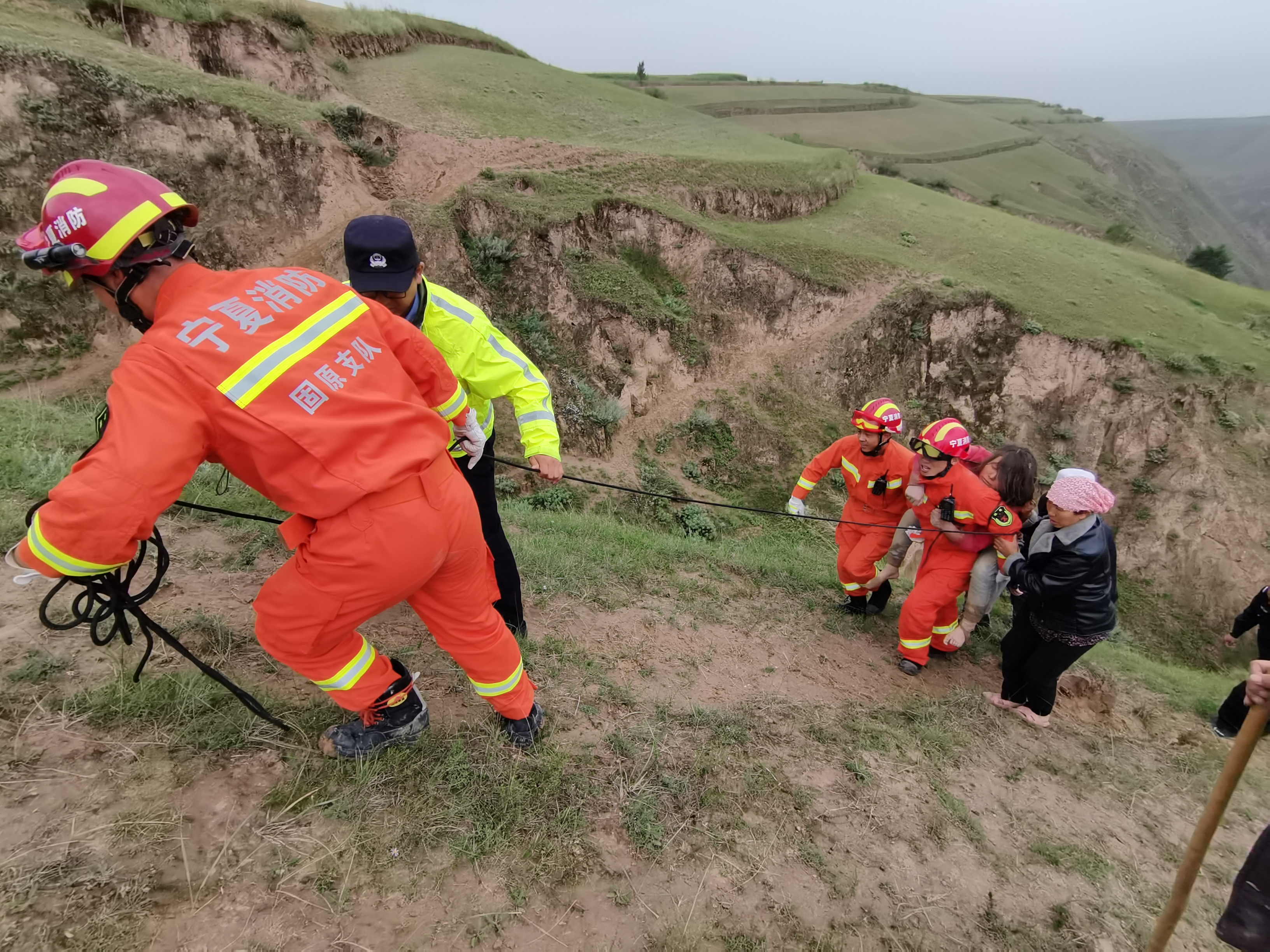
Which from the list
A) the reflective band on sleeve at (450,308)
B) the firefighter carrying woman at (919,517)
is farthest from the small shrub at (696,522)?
the reflective band on sleeve at (450,308)

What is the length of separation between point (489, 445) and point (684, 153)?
14977 mm

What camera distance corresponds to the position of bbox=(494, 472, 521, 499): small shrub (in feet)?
28.7

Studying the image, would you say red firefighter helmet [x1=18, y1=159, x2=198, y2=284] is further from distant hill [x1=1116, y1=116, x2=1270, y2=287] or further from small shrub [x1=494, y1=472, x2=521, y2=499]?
distant hill [x1=1116, y1=116, x2=1270, y2=287]

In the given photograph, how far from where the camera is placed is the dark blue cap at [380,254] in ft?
8.55

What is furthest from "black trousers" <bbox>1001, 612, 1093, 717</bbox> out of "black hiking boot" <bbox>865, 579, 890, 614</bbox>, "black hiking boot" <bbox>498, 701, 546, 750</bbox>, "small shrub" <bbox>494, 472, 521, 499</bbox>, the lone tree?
the lone tree

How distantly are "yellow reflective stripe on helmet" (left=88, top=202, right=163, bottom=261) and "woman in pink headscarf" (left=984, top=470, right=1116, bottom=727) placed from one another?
4.46 m

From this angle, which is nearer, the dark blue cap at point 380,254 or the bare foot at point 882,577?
the dark blue cap at point 380,254

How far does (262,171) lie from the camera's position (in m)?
10.2

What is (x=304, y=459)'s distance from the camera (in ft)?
5.83

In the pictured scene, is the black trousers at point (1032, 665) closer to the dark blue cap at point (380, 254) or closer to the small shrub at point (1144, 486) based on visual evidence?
the dark blue cap at point (380, 254)

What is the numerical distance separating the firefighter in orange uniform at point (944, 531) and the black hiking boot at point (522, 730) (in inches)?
129

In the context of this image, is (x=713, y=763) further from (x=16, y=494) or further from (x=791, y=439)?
(x=791, y=439)

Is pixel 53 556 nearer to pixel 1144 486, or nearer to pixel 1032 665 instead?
pixel 1032 665

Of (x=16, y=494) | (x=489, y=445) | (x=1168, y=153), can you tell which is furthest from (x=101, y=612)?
(x=1168, y=153)
